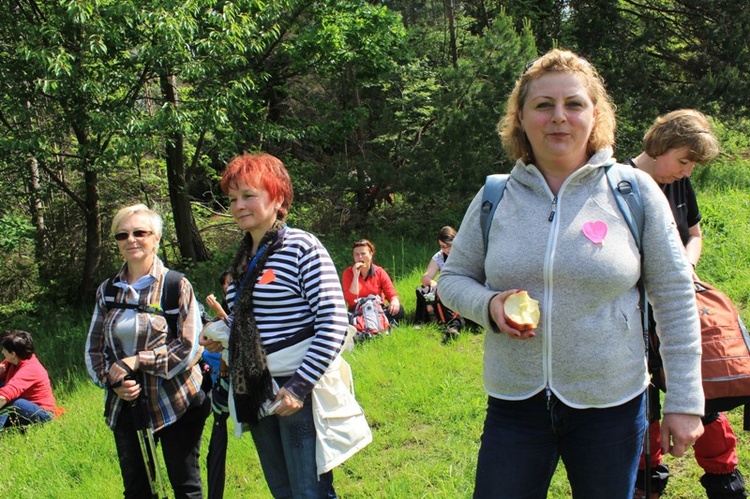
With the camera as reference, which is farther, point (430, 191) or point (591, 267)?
point (430, 191)

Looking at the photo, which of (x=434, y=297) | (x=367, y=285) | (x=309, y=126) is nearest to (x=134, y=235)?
(x=367, y=285)

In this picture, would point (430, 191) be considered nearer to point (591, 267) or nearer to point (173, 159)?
point (173, 159)

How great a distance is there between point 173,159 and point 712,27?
11.0m

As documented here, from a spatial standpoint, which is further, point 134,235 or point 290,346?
point 134,235

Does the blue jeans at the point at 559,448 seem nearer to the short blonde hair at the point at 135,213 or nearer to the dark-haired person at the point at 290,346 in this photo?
the dark-haired person at the point at 290,346

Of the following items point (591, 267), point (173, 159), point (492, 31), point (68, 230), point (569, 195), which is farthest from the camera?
point (68, 230)

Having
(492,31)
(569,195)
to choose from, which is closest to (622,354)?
(569,195)

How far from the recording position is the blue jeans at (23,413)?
5.76m

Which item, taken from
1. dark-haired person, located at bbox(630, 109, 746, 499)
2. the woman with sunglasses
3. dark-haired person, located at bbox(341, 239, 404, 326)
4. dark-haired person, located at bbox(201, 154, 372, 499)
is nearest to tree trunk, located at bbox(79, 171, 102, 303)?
dark-haired person, located at bbox(341, 239, 404, 326)

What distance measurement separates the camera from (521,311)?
167 cm

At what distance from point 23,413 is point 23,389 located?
22cm

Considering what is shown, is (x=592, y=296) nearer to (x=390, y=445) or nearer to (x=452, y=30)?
(x=390, y=445)

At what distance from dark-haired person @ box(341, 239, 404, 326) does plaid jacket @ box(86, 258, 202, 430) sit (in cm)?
374

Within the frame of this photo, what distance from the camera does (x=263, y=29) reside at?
10180 mm
